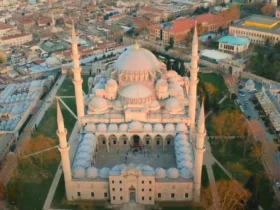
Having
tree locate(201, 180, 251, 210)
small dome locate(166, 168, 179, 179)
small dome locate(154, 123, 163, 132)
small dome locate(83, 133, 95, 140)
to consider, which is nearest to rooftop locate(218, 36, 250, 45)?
small dome locate(154, 123, 163, 132)

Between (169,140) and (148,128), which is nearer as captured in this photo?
(148,128)

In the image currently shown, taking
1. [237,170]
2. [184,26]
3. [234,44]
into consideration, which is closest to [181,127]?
[237,170]

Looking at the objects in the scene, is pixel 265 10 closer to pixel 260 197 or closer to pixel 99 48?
pixel 99 48

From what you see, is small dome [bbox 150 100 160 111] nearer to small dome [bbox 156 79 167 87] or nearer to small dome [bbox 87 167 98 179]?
small dome [bbox 156 79 167 87]

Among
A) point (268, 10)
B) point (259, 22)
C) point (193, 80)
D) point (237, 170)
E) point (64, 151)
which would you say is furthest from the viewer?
point (268, 10)

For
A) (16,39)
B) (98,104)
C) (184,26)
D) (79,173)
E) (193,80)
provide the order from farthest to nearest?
(16,39)
(184,26)
(98,104)
(193,80)
(79,173)

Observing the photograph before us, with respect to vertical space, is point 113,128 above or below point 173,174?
above

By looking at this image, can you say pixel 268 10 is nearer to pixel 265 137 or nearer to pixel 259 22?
pixel 259 22
